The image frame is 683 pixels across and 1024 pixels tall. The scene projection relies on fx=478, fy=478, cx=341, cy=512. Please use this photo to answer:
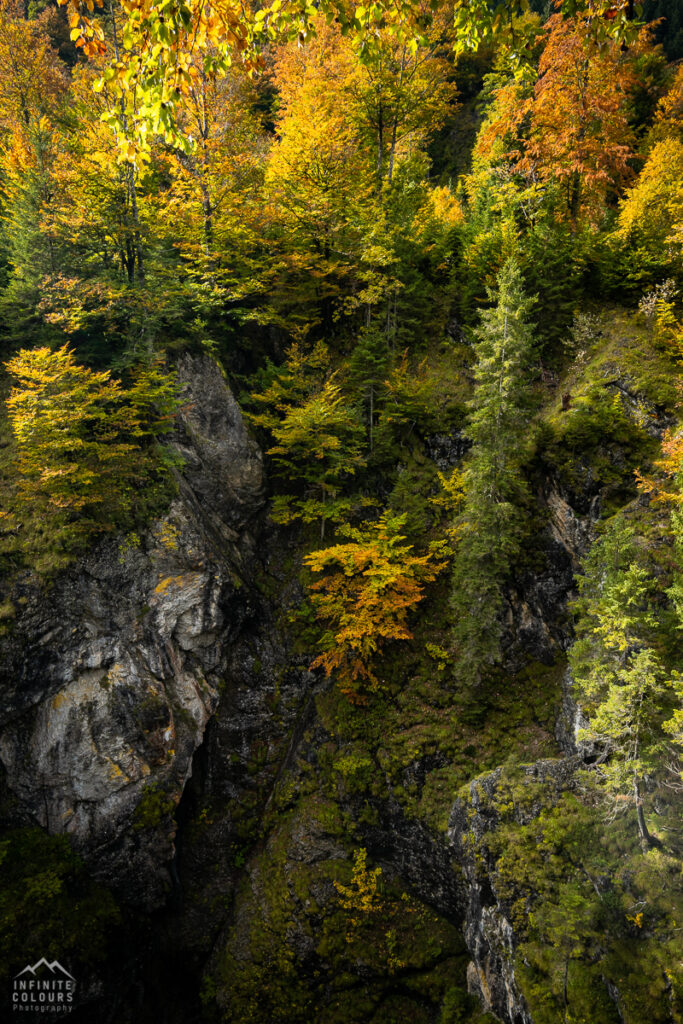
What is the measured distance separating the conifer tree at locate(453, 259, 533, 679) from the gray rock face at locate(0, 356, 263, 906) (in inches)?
258

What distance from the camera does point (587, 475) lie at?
39.3 feet

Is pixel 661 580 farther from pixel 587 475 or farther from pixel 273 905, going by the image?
pixel 273 905

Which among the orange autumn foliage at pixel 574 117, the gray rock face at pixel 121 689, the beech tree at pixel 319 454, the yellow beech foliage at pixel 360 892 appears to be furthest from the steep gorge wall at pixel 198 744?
the orange autumn foliage at pixel 574 117

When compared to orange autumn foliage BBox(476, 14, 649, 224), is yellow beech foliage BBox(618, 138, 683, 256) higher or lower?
lower

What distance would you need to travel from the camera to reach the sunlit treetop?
9.98 ft

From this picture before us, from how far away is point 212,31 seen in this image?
3.24 metres

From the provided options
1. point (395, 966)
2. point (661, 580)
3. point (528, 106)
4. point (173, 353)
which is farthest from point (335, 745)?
point (528, 106)

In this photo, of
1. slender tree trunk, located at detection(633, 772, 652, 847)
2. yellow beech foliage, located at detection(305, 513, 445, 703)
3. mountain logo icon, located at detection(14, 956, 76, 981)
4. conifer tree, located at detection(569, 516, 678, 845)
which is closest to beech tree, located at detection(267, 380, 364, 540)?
yellow beech foliage, located at detection(305, 513, 445, 703)

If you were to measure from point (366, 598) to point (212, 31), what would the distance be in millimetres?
10402

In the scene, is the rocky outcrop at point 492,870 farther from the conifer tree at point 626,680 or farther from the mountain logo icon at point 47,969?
the mountain logo icon at point 47,969

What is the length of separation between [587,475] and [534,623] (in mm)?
3960

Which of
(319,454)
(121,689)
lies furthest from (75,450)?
(319,454)

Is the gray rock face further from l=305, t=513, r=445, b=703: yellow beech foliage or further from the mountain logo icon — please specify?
l=305, t=513, r=445, b=703: yellow beech foliage

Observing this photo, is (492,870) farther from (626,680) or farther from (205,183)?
(205,183)
